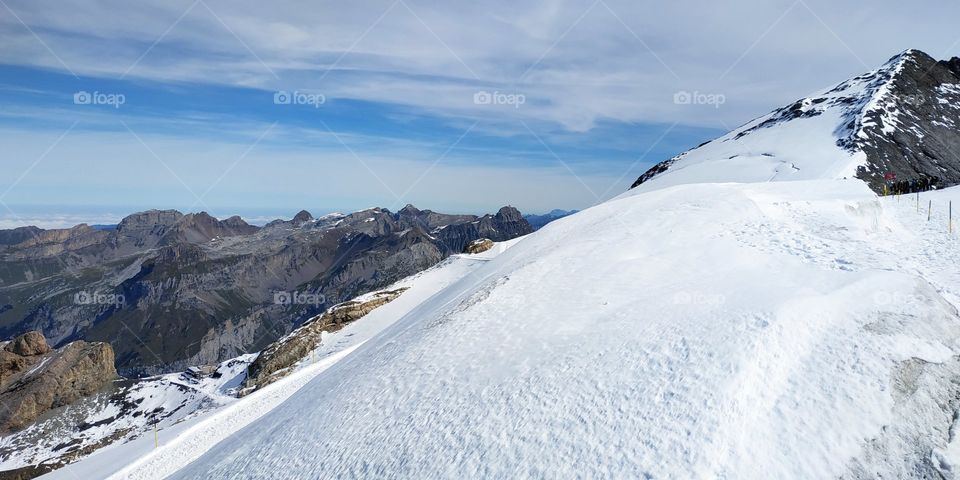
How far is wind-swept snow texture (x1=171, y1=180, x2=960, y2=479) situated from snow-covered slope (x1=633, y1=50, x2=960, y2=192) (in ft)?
148

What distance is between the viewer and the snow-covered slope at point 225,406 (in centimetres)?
2745

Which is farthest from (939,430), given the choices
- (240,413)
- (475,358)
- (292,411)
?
(240,413)

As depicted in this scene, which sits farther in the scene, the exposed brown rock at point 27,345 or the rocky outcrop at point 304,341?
the exposed brown rock at point 27,345

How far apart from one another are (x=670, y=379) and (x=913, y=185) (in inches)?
2340

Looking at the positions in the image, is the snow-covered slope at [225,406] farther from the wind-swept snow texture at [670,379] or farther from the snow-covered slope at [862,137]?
the snow-covered slope at [862,137]

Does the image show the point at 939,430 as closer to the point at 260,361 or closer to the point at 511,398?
the point at 511,398

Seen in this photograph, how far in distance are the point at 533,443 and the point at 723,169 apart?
67455 mm

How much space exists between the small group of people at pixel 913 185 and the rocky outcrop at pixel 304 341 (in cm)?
5337

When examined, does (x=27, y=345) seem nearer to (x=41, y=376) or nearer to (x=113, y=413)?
(x=41, y=376)

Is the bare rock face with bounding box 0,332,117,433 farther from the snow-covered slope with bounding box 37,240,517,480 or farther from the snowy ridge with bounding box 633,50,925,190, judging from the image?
the snowy ridge with bounding box 633,50,925,190

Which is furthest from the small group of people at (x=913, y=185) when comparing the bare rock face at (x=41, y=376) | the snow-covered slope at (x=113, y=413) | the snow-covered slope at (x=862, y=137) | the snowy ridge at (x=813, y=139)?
the bare rock face at (x=41, y=376)

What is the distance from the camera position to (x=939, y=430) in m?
9.16

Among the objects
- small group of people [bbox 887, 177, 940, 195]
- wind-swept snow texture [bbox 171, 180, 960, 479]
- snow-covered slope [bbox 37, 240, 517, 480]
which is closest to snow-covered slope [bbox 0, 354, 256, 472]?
snow-covered slope [bbox 37, 240, 517, 480]

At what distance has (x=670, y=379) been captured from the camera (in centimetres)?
1106
